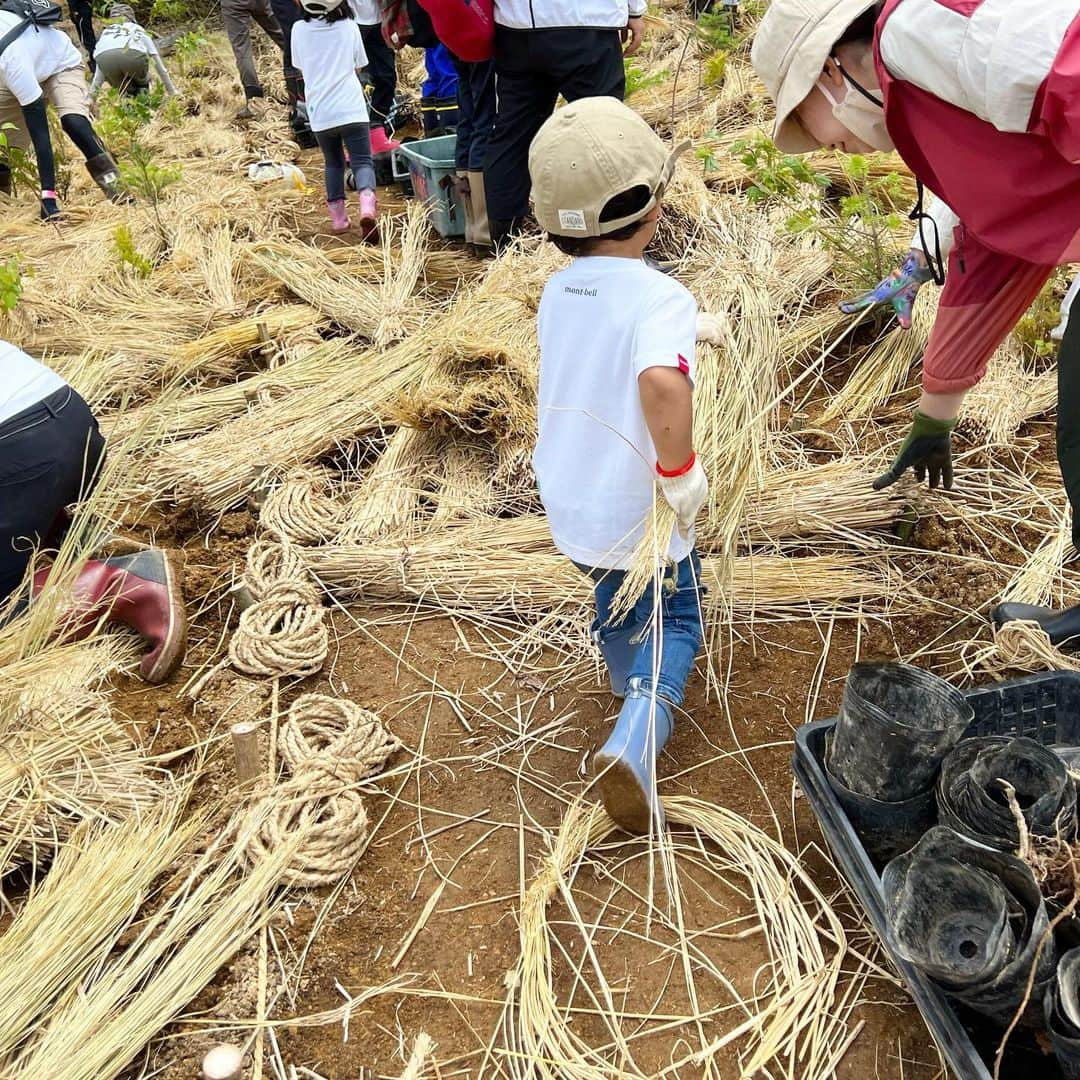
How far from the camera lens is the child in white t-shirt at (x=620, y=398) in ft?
5.33

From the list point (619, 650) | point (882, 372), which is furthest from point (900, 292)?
point (619, 650)

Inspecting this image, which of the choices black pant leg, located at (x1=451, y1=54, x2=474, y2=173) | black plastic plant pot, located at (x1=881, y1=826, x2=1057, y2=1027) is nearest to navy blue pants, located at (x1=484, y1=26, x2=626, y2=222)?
black pant leg, located at (x1=451, y1=54, x2=474, y2=173)

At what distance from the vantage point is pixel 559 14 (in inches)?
141

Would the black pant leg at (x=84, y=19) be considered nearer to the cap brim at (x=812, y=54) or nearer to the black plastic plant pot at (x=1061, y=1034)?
the cap brim at (x=812, y=54)

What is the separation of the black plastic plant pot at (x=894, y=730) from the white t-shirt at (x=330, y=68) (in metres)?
4.22

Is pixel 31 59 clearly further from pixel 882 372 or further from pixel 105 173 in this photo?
pixel 882 372

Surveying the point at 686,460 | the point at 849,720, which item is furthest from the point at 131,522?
the point at 849,720

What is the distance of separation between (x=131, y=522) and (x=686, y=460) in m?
2.17

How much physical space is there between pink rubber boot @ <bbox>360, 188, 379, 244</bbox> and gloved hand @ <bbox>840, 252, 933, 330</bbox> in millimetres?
2575

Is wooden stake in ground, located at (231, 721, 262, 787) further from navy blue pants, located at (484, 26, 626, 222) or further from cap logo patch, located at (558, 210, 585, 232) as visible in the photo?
navy blue pants, located at (484, 26, 626, 222)

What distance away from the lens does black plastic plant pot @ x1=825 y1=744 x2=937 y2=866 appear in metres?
1.68

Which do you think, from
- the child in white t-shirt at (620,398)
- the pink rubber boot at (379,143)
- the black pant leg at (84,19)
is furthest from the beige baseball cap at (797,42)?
the black pant leg at (84,19)

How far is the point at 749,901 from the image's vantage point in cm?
183

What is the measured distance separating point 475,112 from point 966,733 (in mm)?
3461
